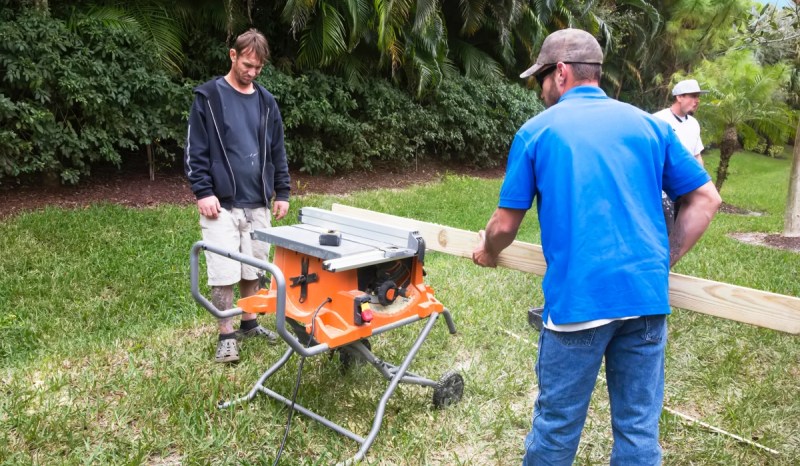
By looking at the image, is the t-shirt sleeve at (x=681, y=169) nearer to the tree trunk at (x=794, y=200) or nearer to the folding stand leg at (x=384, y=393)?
the folding stand leg at (x=384, y=393)

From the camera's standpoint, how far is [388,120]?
12609mm

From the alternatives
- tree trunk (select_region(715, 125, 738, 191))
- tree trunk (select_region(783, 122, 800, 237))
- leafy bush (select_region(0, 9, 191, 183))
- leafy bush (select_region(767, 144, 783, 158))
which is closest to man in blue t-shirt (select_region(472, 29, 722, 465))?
leafy bush (select_region(0, 9, 191, 183))

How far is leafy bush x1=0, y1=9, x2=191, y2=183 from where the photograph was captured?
24.4 ft

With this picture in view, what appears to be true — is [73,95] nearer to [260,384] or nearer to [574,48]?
[260,384]

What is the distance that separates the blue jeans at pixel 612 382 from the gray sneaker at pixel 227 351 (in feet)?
7.33

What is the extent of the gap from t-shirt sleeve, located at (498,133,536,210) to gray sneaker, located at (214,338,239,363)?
2.42m

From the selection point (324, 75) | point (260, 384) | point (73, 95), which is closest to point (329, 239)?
point (260, 384)

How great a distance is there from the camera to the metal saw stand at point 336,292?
8.89ft

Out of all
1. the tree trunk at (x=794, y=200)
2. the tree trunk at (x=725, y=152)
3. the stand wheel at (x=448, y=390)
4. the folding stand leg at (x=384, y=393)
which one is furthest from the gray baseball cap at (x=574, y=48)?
the tree trunk at (x=725, y=152)

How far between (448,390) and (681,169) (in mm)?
1861

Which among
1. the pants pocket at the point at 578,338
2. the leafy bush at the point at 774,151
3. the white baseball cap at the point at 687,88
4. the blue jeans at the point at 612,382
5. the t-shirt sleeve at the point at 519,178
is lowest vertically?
the leafy bush at the point at 774,151

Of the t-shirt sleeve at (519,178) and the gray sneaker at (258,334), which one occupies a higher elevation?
the t-shirt sleeve at (519,178)

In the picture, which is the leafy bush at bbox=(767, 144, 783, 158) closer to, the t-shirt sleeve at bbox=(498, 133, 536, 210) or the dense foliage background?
the dense foliage background

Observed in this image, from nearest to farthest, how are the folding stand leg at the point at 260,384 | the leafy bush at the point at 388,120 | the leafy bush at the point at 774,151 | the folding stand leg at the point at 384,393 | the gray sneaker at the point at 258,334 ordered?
the folding stand leg at the point at 384,393 < the folding stand leg at the point at 260,384 < the gray sneaker at the point at 258,334 < the leafy bush at the point at 388,120 < the leafy bush at the point at 774,151
